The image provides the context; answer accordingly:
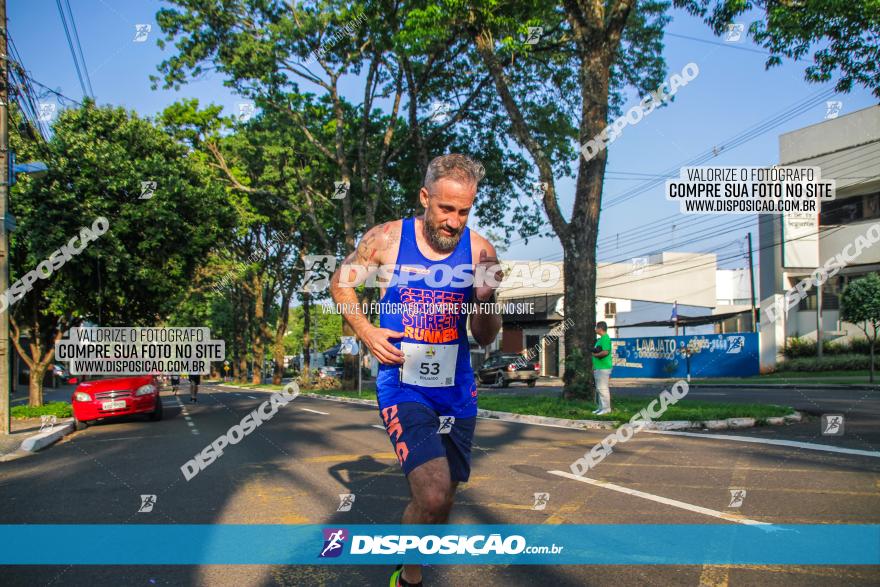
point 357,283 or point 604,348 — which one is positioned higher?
point 357,283

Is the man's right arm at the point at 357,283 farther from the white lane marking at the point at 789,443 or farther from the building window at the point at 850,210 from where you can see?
the building window at the point at 850,210

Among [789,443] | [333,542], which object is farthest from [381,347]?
[789,443]

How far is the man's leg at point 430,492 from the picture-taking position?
2.97 m

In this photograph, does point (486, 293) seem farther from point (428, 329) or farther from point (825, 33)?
point (825, 33)

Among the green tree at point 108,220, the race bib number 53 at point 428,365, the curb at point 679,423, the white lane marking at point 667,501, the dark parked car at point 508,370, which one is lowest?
the dark parked car at point 508,370

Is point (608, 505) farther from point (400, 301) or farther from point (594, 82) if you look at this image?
point (594, 82)

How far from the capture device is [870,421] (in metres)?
11.0

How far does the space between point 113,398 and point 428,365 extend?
13398 mm

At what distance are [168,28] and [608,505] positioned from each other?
21842 mm

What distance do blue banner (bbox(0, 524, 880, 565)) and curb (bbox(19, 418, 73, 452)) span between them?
6678mm

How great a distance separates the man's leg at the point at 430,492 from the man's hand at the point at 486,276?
2.78 ft

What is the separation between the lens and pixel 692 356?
35375 mm

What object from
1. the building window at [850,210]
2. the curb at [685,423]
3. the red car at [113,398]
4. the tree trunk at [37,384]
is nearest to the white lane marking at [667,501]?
the curb at [685,423]

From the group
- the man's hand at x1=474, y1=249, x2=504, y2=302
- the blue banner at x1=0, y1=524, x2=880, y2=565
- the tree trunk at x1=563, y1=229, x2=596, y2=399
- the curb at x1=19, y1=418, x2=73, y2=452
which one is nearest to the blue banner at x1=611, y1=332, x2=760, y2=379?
the tree trunk at x1=563, y1=229, x2=596, y2=399
